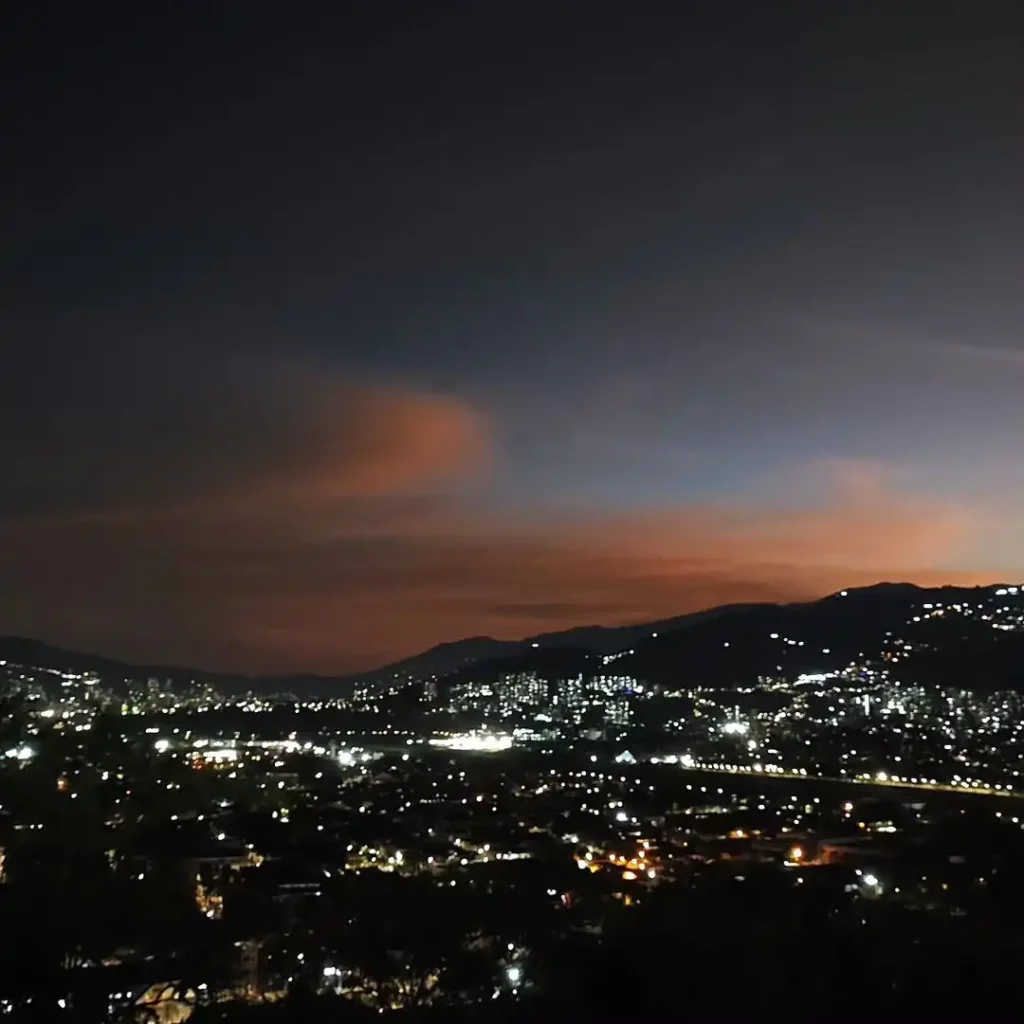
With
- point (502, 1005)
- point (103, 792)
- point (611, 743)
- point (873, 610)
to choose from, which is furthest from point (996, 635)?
point (502, 1005)

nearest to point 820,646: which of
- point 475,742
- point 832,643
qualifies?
point 832,643

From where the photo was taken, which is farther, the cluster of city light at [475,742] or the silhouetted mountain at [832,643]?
the silhouetted mountain at [832,643]

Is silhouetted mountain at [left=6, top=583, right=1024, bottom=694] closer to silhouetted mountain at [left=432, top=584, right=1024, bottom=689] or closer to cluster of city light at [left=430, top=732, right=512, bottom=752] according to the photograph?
silhouetted mountain at [left=432, top=584, right=1024, bottom=689]

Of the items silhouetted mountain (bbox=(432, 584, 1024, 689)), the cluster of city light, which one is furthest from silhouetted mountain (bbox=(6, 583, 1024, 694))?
the cluster of city light

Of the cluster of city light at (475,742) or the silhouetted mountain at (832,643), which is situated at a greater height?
the silhouetted mountain at (832,643)

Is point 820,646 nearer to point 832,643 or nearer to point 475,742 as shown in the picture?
point 832,643

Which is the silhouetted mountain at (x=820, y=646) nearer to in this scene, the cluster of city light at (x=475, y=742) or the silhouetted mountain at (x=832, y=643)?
the silhouetted mountain at (x=832, y=643)

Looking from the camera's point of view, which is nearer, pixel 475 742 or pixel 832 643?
pixel 475 742

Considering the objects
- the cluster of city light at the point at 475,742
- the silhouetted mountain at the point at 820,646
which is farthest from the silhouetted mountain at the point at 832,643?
the cluster of city light at the point at 475,742

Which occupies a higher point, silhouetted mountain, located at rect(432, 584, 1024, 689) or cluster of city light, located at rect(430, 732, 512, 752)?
silhouetted mountain, located at rect(432, 584, 1024, 689)

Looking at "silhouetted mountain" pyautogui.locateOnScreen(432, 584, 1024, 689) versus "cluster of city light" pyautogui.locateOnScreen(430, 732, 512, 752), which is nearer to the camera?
"cluster of city light" pyautogui.locateOnScreen(430, 732, 512, 752)

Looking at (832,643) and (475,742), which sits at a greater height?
(832,643)
